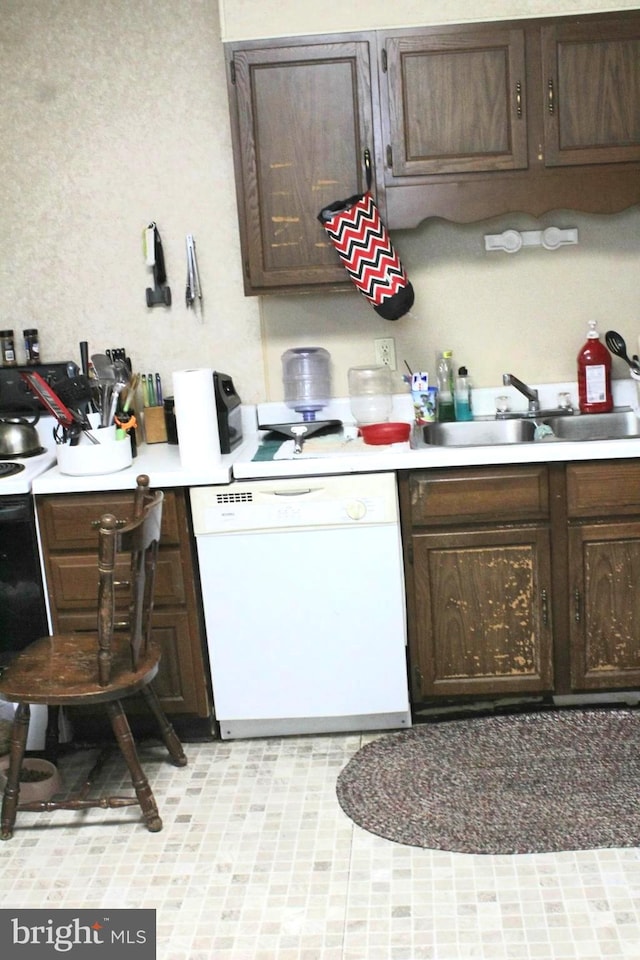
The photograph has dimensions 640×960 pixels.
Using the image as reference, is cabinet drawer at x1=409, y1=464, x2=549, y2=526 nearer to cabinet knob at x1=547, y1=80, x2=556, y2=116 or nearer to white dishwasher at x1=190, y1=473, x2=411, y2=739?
white dishwasher at x1=190, y1=473, x2=411, y2=739

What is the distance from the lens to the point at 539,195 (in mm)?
3137

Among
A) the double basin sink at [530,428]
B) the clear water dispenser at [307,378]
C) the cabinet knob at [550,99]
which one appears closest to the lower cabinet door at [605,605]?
the double basin sink at [530,428]

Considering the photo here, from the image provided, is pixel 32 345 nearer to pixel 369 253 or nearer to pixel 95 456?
pixel 95 456

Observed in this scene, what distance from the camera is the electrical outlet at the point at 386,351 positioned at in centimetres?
354

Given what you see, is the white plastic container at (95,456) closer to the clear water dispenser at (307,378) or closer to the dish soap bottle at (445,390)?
the clear water dispenser at (307,378)

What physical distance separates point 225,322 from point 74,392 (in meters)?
0.58

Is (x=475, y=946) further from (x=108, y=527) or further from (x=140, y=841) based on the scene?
(x=108, y=527)

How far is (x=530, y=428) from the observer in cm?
342

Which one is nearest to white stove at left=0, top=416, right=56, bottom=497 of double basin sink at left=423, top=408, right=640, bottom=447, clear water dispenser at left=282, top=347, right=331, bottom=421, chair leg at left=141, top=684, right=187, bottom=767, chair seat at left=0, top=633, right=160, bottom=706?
chair seat at left=0, top=633, right=160, bottom=706

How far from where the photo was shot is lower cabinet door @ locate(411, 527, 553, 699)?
3094mm

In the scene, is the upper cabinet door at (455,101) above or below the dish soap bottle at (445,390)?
above

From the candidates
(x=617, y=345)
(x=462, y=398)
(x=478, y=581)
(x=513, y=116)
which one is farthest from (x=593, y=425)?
(x=513, y=116)

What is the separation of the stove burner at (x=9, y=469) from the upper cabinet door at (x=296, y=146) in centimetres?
90

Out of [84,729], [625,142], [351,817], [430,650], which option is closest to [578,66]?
[625,142]
